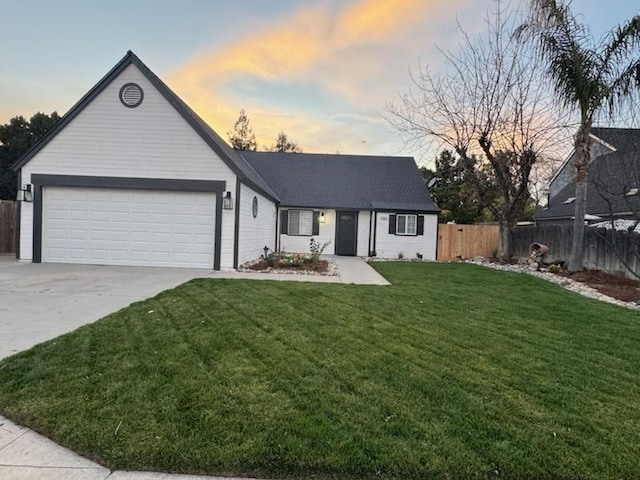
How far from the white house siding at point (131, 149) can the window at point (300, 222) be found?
7.34 m

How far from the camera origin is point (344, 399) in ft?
10.3

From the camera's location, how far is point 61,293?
7.09m

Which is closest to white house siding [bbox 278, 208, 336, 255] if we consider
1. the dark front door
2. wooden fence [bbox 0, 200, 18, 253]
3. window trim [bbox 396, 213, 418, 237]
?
the dark front door

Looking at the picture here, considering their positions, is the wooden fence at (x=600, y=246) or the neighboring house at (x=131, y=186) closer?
the wooden fence at (x=600, y=246)

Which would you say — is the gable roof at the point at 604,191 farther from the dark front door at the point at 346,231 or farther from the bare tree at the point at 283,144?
the bare tree at the point at 283,144

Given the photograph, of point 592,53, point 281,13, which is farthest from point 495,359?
point 281,13

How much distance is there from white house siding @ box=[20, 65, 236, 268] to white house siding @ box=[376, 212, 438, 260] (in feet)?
29.2

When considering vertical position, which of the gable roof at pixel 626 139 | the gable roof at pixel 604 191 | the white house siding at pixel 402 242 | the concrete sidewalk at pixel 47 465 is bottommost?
the concrete sidewalk at pixel 47 465

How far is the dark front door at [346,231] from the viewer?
18312mm

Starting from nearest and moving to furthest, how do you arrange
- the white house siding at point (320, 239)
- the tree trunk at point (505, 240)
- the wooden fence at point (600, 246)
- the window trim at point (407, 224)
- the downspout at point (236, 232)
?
the wooden fence at point (600, 246), the downspout at point (236, 232), the tree trunk at point (505, 240), the window trim at point (407, 224), the white house siding at point (320, 239)

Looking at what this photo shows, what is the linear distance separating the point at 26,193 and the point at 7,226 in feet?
14.4

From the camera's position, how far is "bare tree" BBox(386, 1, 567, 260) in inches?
587

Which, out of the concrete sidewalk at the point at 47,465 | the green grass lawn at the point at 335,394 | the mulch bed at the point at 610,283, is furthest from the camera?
the mulch bed at the point at 610,283

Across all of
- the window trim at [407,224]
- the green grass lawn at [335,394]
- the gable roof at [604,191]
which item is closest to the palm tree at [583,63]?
the gable roof at [604,191]
